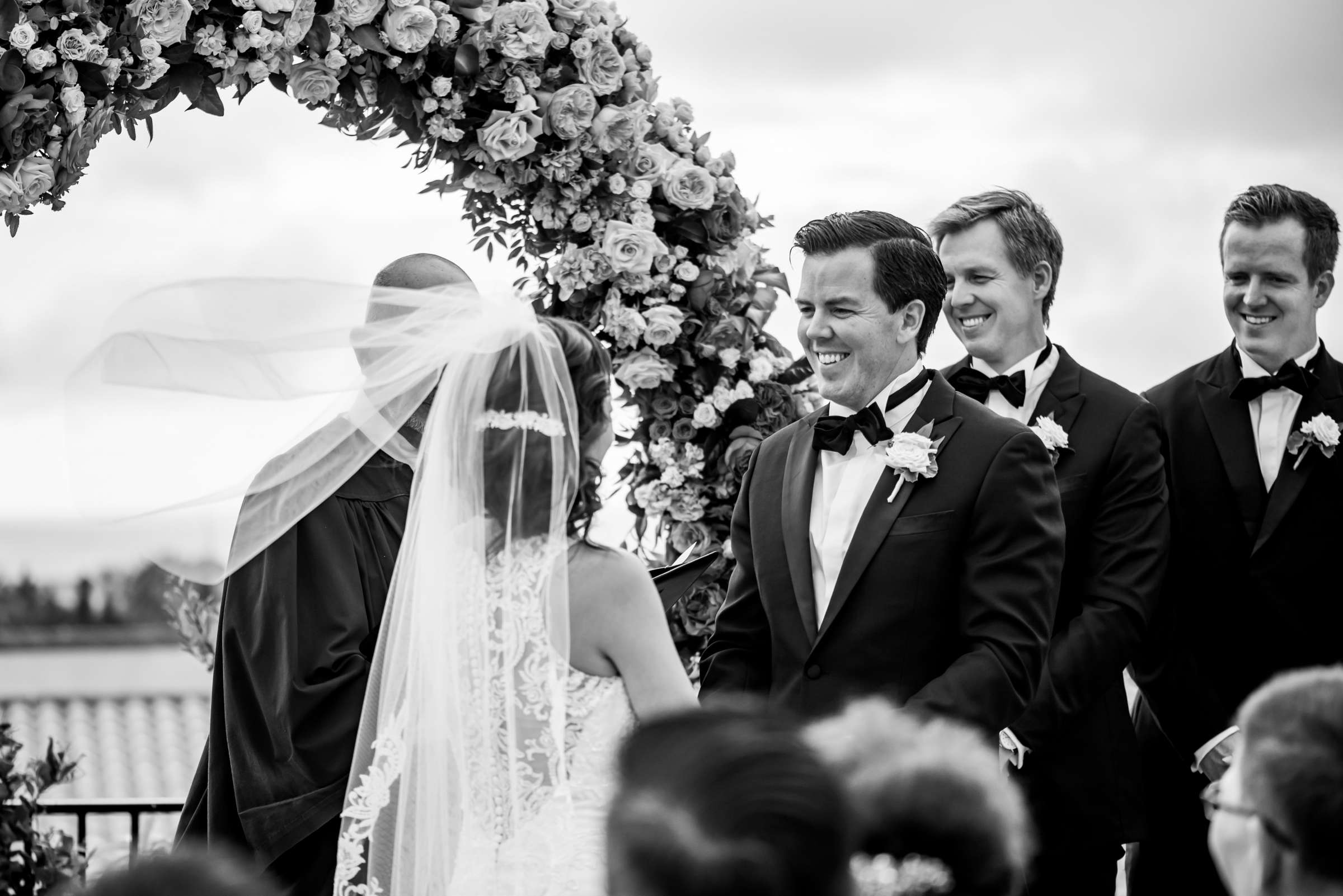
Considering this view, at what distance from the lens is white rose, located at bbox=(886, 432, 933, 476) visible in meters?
3.45

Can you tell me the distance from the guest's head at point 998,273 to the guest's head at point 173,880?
310 centimetres

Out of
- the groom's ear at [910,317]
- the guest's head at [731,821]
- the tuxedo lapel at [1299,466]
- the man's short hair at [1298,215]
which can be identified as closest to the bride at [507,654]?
the groom's ear at [910,317]

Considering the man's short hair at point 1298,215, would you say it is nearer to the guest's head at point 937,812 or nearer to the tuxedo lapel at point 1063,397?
the tuxedo lapel at point 1063,397

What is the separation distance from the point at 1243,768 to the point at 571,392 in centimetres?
160

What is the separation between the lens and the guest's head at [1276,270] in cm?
422

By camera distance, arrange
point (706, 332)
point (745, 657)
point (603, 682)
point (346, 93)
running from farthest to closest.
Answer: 1. point (706, 332)
2. point (346, 93)
3. point (745, 657)
4. point (603, 682)

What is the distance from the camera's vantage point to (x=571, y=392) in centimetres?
305

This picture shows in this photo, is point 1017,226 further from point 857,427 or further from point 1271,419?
point 857,427

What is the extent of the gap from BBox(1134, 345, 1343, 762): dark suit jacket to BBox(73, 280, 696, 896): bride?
73.5 inches

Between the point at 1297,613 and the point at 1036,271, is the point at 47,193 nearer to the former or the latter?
the point at 1036,271

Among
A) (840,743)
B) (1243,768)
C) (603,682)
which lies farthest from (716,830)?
(603,682)

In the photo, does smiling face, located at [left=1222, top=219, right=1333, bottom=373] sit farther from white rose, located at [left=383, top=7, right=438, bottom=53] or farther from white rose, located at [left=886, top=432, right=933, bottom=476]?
white rose, located at [left=383, top=7, right=438, bottom=53]

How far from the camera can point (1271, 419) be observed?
4.22 metres

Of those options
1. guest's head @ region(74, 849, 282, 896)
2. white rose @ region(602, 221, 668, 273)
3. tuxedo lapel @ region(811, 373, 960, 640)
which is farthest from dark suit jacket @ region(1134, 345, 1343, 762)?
guest's head @ region(74, 849, 282, 896)
